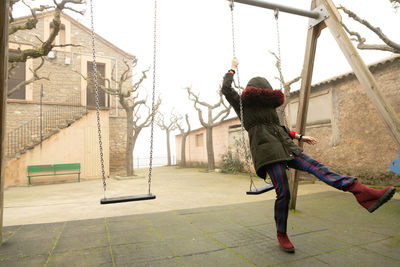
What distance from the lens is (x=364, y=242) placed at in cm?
229

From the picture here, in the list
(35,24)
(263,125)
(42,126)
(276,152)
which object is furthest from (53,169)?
(276,152)

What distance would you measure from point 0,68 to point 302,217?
3621mm

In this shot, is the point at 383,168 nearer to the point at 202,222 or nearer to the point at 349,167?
the point at 349,167

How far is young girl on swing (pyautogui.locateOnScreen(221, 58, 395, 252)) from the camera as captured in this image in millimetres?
2037

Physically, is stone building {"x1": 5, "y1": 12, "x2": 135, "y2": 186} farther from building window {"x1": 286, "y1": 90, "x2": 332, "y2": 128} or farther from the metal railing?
building window {"x1": 286, "y1": 90, "x2": 332, "y2": 128}

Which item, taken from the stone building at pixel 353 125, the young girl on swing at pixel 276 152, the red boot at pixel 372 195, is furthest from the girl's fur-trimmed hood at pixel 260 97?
the stone building at pixel 353 125

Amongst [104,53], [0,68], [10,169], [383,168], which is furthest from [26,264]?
[104,53]

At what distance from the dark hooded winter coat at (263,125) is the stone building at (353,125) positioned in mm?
5716

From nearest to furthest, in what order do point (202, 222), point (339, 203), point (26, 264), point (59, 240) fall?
point (26, 264) → point (59, 240) → point (202, 222) → point (339, 203)

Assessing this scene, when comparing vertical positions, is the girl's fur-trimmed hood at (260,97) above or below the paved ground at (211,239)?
above

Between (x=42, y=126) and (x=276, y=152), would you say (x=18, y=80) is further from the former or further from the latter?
(x=276, y=152)

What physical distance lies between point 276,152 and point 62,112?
41.0ft

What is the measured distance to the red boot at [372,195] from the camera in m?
1.80

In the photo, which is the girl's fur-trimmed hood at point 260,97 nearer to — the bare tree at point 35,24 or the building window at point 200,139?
the bare tree at point 35,24
